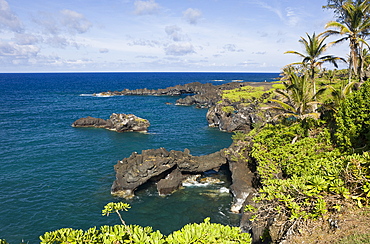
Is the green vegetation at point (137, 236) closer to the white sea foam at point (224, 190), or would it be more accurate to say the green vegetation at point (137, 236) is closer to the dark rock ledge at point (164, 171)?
the dark rock ledge at point (164, 171)

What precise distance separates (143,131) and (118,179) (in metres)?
30.2

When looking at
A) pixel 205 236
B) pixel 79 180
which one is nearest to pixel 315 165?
pixel 205 236

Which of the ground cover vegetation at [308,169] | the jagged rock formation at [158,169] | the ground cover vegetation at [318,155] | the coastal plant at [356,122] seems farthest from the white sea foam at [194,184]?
the coastal plant at [356,122]

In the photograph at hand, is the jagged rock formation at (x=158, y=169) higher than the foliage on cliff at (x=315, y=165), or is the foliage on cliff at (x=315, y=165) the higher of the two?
the foliage on cliff at (x=315, y=165)

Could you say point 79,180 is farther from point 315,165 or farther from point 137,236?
point 315,165

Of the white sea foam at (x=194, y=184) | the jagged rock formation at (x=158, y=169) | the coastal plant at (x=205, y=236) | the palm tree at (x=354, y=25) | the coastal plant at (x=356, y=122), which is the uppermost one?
the palm tree at (x=354, y=25)

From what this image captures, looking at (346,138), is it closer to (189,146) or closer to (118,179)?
(118,179)

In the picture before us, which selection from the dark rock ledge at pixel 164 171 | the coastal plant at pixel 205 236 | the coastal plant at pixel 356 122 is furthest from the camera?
the dark rock ledge at pixel 164 171

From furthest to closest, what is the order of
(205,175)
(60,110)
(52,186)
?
(60,110)
(205,175)
(52,186)

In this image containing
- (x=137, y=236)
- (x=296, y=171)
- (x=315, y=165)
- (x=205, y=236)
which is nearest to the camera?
(x=137, y=236)

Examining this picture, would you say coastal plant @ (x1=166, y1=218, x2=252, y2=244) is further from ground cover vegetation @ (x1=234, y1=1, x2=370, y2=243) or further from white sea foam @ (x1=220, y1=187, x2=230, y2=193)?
white sea foam @ (x1=220, y1=187, x2=230, y2=193)

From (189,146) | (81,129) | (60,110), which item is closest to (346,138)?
(189,146)

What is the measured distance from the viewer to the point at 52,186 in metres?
34.1

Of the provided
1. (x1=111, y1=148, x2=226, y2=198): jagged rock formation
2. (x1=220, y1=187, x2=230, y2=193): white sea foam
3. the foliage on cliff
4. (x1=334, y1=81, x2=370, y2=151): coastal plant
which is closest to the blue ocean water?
(x1=220, y1=187, x2=230, y2=193): white sea foam
